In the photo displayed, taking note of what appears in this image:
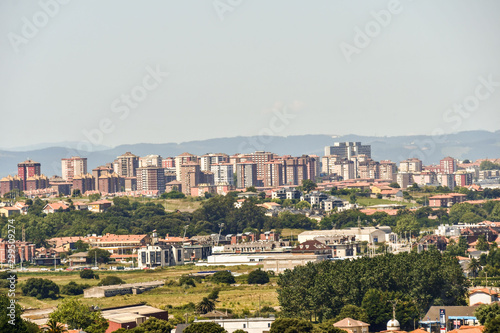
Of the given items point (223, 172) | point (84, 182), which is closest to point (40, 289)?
point (84, 182)

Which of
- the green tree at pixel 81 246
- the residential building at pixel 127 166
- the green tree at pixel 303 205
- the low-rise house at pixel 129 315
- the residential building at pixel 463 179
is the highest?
the residential building at pixel 127 166

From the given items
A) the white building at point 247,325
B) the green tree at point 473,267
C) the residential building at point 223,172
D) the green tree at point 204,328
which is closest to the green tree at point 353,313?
the white building at point 247,325

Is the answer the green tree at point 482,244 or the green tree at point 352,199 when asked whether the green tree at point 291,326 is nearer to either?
the green tree at point 482,244

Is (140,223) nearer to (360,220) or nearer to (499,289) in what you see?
(360,220)

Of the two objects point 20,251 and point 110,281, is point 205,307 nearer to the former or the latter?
point 110,281

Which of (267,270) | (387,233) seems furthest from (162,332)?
(387,233)

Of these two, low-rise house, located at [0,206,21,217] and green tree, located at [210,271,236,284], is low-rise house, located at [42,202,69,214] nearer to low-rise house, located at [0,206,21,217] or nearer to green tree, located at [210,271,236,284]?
low-rise house, located at [0,206,21,217]
